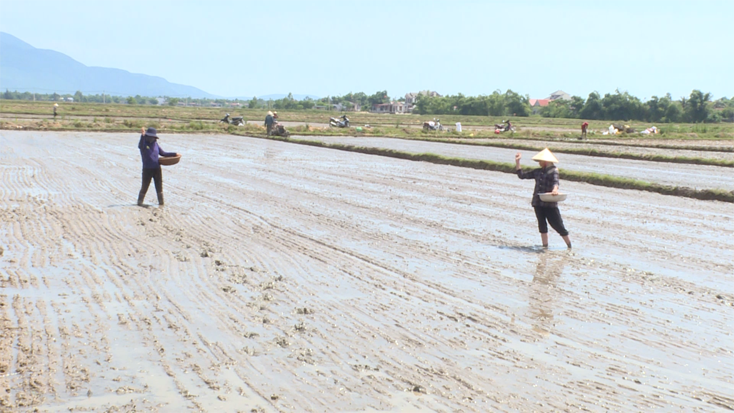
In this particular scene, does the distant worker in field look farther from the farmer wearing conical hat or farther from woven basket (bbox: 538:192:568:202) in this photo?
woven basket (bbox: 538:192:568:202)

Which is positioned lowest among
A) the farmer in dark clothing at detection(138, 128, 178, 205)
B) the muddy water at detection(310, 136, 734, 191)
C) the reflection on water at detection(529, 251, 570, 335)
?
the muddy water at detection(310, 136, 734, 191)

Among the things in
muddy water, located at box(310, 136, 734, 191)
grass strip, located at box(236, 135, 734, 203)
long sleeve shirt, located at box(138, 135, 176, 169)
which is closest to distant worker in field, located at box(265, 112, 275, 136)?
grass strip, located at box(236, 135, 734, 203)

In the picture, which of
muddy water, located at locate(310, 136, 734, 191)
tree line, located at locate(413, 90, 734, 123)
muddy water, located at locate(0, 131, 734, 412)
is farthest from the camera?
tree line, located at locate(413, 90, 734, 123)

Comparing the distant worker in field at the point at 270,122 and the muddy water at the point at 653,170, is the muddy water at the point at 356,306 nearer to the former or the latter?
the muddy water at the point at 653,170

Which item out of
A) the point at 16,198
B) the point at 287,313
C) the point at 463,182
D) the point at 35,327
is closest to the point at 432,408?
the point at 287,313

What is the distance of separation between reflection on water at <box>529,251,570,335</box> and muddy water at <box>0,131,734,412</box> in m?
0.04

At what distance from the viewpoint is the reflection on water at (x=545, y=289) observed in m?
6.94

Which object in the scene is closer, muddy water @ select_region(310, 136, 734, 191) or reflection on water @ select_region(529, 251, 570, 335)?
reflection on water @ select_region(529, 251, 570, 335)

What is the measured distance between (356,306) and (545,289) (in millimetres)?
2195

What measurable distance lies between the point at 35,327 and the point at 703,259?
7986mm

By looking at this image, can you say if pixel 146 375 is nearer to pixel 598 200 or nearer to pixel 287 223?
pixel 287 223

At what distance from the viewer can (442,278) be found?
8516 millimetres

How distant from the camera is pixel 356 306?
7.30 metres

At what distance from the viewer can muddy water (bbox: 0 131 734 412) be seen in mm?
5160
